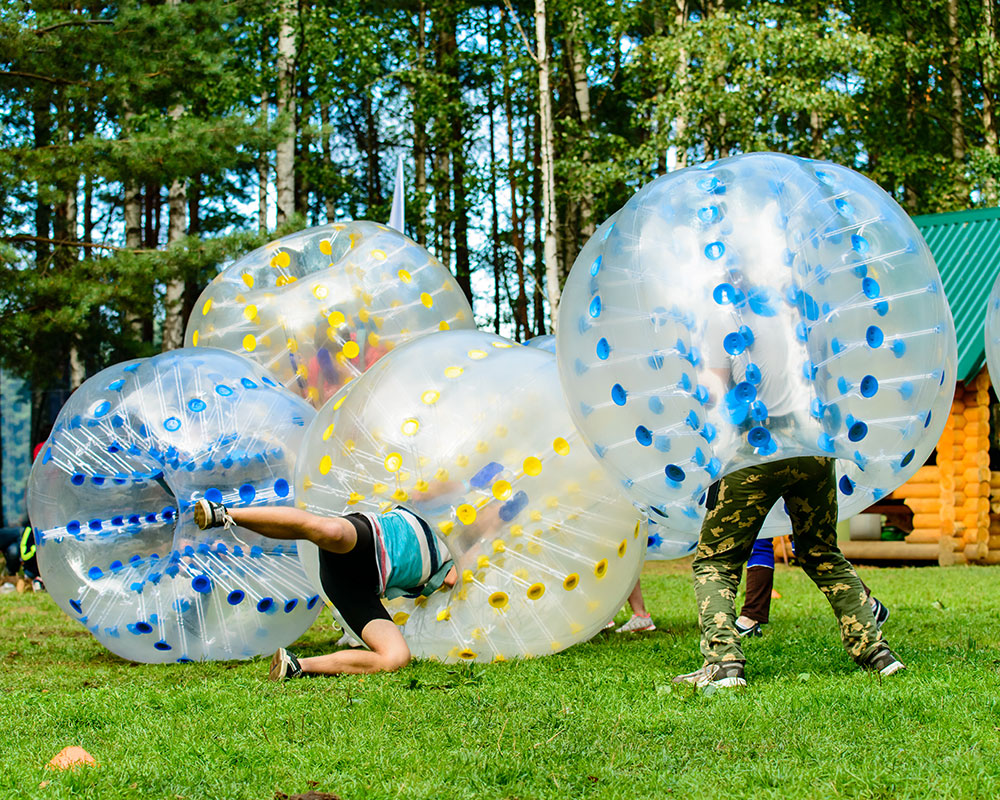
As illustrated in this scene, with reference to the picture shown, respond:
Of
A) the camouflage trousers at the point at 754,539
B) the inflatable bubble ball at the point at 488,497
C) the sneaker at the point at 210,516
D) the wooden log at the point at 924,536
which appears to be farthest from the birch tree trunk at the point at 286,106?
the camouflage trousers at the point at 754,539

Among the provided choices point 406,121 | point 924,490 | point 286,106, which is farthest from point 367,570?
point 406,121

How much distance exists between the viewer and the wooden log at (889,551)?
13.7 metres

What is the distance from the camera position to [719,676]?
15.0 feet

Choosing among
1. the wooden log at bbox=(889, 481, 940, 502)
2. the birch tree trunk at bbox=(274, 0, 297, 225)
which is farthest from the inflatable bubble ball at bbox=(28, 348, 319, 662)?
the birch tree trunk at bbox=(274, 0, 297, 225)

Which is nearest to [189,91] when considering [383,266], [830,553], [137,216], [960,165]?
[137,216]

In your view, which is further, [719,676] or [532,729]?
[719,676]

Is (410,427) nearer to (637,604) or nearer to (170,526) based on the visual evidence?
(170,526)

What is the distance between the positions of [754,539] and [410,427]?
5.79 feet

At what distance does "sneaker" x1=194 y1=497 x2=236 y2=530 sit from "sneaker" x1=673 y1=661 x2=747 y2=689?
205 cm

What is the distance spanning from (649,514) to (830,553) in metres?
0.81

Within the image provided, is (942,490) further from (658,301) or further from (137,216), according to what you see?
(137,216)

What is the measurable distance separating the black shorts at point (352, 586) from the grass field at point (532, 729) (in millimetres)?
342

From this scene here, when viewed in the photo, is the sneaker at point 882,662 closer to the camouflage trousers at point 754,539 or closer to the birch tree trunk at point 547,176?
the camouflage trousers at point 754,539

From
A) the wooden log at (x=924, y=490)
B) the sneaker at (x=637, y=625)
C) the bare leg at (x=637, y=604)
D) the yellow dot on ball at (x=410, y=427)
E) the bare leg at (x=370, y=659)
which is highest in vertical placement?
the yellow dot on ball at (x=410, y=427)
